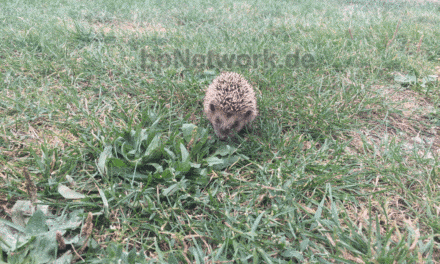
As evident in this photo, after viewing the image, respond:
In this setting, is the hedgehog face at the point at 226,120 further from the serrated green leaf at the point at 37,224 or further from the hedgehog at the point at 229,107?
the serrated green leaf at the point at 37,224

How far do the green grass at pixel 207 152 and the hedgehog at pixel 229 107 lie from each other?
0.14 meters

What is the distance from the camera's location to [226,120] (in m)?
2.65

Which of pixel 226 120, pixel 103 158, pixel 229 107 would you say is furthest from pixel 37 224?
pixel 229 107

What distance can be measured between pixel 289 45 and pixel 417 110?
6.98 ft

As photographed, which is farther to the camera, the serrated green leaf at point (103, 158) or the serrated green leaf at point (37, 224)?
the serrated green leaf at point (103, 158)

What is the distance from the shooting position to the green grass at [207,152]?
5.58 ft

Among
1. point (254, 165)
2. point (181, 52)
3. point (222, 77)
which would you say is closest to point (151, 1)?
point (181, 52)

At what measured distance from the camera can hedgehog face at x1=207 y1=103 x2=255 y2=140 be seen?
2633 mm

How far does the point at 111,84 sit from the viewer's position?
316 cm

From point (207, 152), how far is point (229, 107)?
61 cm

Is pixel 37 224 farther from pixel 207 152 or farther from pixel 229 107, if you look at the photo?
pixel 229 107

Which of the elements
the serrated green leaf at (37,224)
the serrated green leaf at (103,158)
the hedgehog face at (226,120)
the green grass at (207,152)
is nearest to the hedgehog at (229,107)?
the hedgehog face at (226,120)

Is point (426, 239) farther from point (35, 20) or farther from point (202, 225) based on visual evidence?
point (35, 20)

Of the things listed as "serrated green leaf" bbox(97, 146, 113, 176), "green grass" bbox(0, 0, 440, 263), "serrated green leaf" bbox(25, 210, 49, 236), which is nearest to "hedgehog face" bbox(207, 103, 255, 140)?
"green grass" bbox(0, 0, 440, 263)
